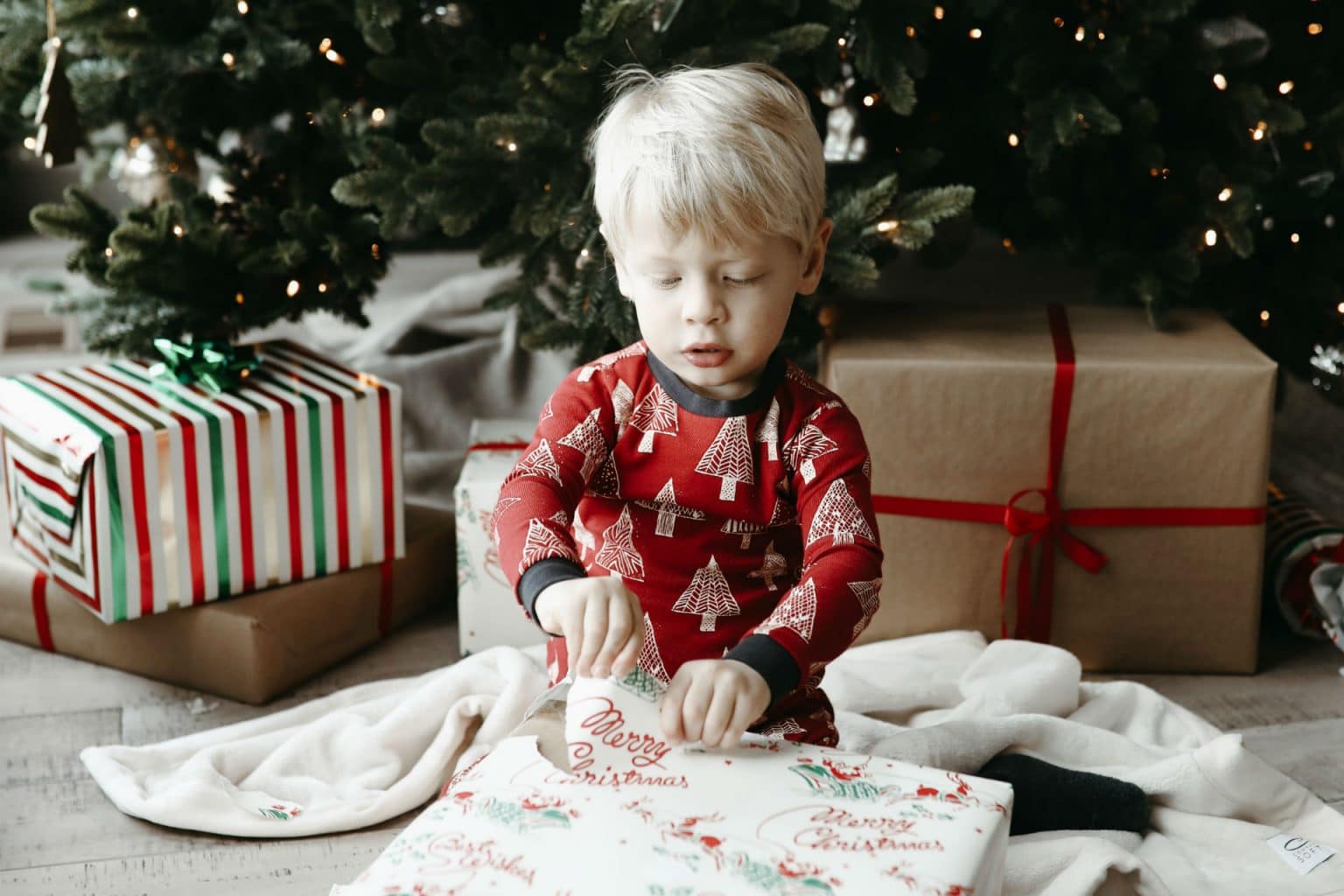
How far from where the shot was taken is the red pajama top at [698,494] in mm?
1069

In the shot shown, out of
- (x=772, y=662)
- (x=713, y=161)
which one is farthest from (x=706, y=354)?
(x=772, y=662)

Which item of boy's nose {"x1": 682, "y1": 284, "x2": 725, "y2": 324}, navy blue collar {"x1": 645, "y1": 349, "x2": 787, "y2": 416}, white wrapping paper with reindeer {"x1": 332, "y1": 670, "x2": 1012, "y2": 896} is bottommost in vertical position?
white wrapping paper with reindeer {"x1": 332, "y1": 670, "x2": 1012, "y2": 896}

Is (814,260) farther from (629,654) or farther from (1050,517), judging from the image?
(1050,517)

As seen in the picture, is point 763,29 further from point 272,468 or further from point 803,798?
point 803,798

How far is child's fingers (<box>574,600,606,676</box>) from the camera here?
0.88 meters

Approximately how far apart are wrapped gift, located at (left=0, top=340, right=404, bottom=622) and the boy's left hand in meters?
0.73

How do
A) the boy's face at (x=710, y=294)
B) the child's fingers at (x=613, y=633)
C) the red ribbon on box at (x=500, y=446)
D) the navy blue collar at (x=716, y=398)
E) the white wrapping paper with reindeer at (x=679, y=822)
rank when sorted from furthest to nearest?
the red ribbon on box at (x=500, y=446) → the navy blue collar at (x=716, y=398) → the boy's face at (x=710, y=294) → the child's fingers at (x=613, y=633) → the white wrapping paper with reindeer at (x=679, y=822)

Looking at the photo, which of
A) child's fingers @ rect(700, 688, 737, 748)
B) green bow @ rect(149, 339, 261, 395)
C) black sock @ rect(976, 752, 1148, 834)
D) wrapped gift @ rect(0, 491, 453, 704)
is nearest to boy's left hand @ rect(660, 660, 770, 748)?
child's fingers @ rect(700, 688, 737, 748)

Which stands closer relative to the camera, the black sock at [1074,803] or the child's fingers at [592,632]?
the child's fingers at [592,632]

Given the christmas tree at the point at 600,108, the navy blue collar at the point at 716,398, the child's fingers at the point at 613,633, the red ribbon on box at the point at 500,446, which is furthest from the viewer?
the red ribbon on box at the point at 500,446

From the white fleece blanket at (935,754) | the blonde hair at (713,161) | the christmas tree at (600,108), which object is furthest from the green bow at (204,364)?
the blonde hair at (713,161)

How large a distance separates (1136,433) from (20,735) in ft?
4.09

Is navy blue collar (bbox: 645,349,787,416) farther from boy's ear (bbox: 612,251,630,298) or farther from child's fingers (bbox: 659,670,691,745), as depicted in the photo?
child's fingers (bbox: 659,670,691,745)

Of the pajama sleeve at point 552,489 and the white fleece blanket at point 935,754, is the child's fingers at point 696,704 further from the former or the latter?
the white fleece blanket at point 935,754
